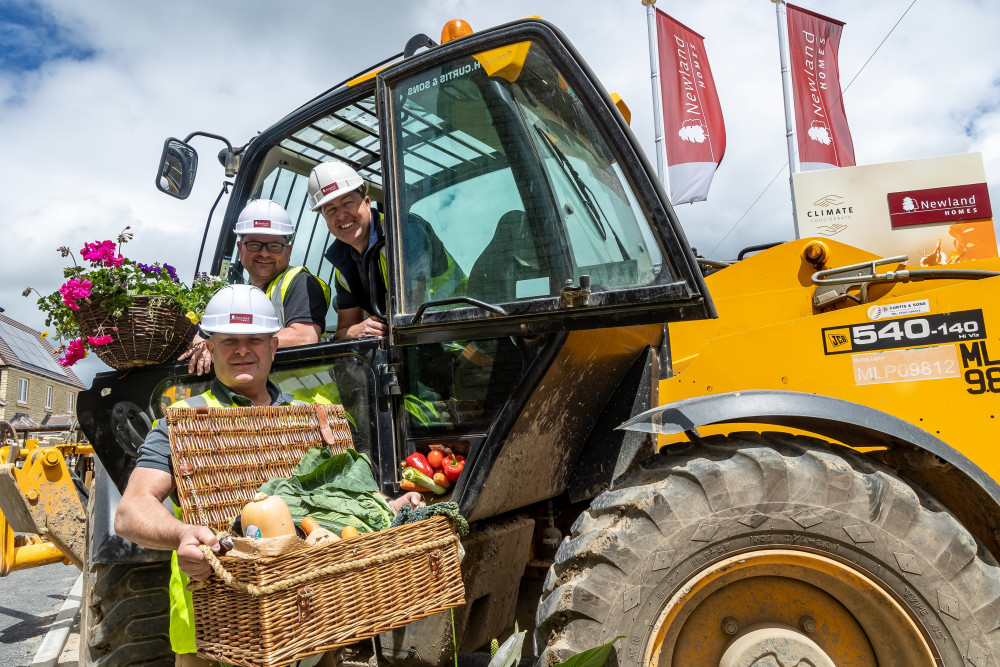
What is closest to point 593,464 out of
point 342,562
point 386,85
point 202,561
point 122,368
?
point 342,562

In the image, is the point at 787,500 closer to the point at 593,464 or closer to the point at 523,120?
the point at 593,464

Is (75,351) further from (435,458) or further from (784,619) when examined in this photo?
(784,619)

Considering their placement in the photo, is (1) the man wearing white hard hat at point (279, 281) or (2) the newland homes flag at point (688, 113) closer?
(1) the man wearing white hard hat at point (279, 281)

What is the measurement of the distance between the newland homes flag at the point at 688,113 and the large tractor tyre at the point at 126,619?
9.54 m

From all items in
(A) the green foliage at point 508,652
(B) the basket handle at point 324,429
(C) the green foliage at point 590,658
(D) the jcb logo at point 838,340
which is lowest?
(C) the green foliage at point 590,658

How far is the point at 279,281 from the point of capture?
3.35m

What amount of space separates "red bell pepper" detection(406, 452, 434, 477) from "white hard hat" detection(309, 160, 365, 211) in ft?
4.24

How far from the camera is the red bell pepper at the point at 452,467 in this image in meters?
2.69

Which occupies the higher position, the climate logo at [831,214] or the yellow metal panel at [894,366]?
the climate logo at [831,214]

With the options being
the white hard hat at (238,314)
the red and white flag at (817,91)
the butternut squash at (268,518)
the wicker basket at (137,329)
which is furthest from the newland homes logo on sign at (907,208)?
the red and white flag at (817,91)

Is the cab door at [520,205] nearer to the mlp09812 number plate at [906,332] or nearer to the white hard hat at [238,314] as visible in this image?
the white hard hat at [238,314]

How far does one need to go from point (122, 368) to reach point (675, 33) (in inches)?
451

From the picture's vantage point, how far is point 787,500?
2.22 m

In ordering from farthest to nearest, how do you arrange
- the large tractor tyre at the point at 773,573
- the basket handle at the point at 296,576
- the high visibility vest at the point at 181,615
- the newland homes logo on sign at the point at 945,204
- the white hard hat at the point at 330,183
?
1. the newland homes logo on sign at the point at 945,204
2. the white hard hat at the point at 330,183
3. the high visibility vest at the point at 181,615
4. the large tractor tyre at the point at 773,573
5. the basket handle at the point at 296,576
